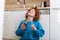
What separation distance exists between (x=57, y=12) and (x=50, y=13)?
0.35 ft

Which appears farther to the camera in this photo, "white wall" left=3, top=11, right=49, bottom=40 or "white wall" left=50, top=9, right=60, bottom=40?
"white wall" left=3, top=11, right=49, bottom=40

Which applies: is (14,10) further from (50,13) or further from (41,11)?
(50,13)

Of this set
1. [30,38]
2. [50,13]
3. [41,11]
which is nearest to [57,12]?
[50,13]

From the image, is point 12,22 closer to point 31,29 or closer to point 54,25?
point 31,29

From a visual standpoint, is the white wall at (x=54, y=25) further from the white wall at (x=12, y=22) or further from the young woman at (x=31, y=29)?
the white wall at (x=12, y=22)

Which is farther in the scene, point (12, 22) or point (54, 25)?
point (12, 22)

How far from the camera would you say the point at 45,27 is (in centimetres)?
197

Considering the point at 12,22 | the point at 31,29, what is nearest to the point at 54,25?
the point at 31,29

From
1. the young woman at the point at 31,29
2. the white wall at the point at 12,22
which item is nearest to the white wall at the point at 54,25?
the young woman at the point at 31,29

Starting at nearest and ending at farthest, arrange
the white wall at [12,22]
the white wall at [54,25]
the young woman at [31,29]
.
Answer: the young woman at [31,29]
the white wall at [54,25]
the white wall at [12,22]

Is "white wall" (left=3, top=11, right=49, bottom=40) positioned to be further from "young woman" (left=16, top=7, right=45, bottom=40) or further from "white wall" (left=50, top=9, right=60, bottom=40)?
"white wall" (left=50, top=9, right=60, bottom=40)

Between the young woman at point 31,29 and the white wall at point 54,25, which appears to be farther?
the white wall at point 54,25

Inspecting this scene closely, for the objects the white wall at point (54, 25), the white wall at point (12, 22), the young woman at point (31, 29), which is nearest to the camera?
the young woman at point (31, 29)

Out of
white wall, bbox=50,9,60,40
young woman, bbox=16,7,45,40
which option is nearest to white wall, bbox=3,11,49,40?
young woman, bbox=16,7,45,40
